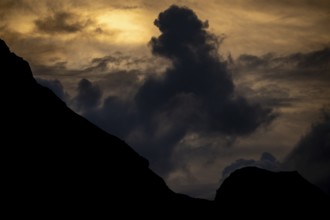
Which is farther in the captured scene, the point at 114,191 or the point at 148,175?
the point at 148,175

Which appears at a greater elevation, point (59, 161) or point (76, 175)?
point (59, 161)

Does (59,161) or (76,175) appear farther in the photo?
(76,175)

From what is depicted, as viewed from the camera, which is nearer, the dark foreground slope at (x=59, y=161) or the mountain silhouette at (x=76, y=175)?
the dark foreground slope at (x=59, y=161)

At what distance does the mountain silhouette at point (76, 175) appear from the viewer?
63219 millimetres

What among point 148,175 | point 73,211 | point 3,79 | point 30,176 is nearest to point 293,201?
point 148,175

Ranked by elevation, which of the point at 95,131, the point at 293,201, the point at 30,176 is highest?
the point at 95,131

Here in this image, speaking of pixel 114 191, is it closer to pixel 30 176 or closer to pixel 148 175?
pixel 148 175

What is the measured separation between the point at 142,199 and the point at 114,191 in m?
5.56

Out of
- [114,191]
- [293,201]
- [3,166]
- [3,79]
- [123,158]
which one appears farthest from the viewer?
[293,201]

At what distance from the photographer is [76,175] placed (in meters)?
72.0

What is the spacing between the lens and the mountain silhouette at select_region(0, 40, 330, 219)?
2489 inches

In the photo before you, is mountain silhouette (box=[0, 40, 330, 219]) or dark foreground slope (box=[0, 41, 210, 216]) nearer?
dark foreground slope (box=[0, 41, 210, 216])

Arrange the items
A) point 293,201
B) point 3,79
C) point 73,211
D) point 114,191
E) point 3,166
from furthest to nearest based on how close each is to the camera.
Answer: point 293,201 < point 114,191 < point 3,79 < point 73,211 < point 3,166

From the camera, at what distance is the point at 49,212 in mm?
61375
